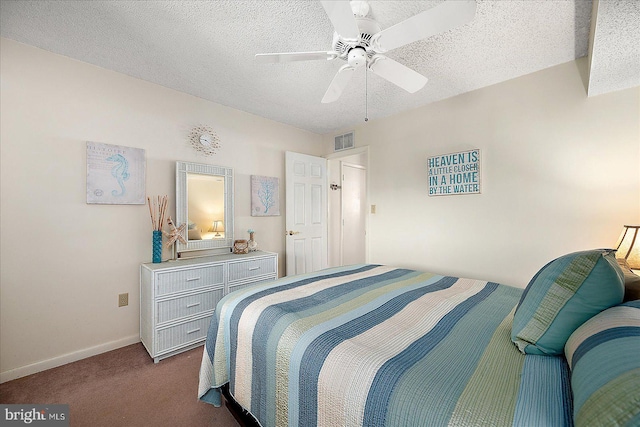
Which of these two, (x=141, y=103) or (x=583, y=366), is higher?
(x=141, y=103)

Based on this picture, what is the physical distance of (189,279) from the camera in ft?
7.79

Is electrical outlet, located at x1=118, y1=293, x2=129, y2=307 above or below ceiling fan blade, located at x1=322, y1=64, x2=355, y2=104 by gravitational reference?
below

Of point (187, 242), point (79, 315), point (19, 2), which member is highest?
point (19, 2)

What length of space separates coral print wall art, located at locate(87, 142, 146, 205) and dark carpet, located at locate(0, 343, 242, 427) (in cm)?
133

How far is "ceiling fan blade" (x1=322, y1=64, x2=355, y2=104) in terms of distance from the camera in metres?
1.65

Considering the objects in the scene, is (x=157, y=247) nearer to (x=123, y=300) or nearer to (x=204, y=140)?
(x=123, y=300)

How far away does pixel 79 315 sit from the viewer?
2.19m

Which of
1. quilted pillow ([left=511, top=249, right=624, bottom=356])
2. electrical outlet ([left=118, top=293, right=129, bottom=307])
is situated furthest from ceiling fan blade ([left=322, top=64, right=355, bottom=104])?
electrical outlet ([left=118, top=293, right=129, bottom=307])

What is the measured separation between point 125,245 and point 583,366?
3.01 meters

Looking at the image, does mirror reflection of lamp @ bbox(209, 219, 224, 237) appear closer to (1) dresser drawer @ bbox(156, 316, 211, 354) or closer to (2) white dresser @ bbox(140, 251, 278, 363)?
(2) white dresser @ bbox(140, 251, 278, 363)

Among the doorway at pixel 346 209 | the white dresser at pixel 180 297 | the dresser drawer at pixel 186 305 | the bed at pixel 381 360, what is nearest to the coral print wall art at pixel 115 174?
the white dresser at pixel 180 297

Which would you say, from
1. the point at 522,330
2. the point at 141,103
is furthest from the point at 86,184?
the point at 522,330

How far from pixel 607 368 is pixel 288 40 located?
222 centimetres

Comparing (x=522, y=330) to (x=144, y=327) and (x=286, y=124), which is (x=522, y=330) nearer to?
(x=144, y=327)
